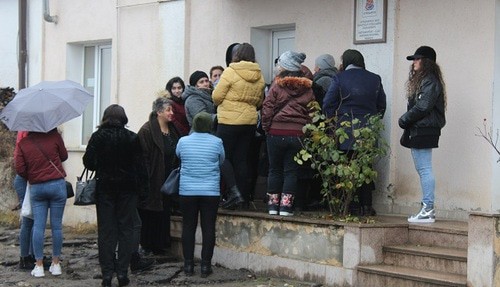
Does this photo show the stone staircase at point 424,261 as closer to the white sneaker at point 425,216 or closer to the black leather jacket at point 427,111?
the white sneaker at point 425,216

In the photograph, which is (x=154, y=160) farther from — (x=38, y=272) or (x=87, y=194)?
(x=38, y=272)

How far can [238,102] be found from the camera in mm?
11766

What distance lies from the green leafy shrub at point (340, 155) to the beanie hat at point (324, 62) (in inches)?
46.2

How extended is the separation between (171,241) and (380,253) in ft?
10.2

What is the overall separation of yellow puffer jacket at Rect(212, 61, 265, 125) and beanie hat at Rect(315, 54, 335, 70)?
840 mm

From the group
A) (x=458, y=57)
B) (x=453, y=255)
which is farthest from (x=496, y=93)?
(x=453, y=255)

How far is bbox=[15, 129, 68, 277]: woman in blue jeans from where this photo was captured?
35.7ft

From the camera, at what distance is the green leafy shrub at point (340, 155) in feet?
34.9

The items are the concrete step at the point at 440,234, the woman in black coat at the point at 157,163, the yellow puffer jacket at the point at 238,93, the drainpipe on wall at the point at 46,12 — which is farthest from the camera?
the drainpipe on wall at the point at 46,12

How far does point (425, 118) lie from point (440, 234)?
1341mm

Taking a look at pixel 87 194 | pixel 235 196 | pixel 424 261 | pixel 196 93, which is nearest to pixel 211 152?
pixel 235 196

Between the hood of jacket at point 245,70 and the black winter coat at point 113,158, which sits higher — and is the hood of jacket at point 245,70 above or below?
above

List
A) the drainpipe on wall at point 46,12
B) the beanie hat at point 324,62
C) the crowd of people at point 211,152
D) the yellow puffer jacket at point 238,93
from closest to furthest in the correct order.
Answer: the crowd of people at point 211,152
the yellow puffer jacket at point 238,93
the beanie hat at point 324,62
the drainpipe on wall at point 46,12

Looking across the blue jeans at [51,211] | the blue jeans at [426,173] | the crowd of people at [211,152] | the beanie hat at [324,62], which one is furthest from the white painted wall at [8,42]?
the blue jeans at [426,173]
